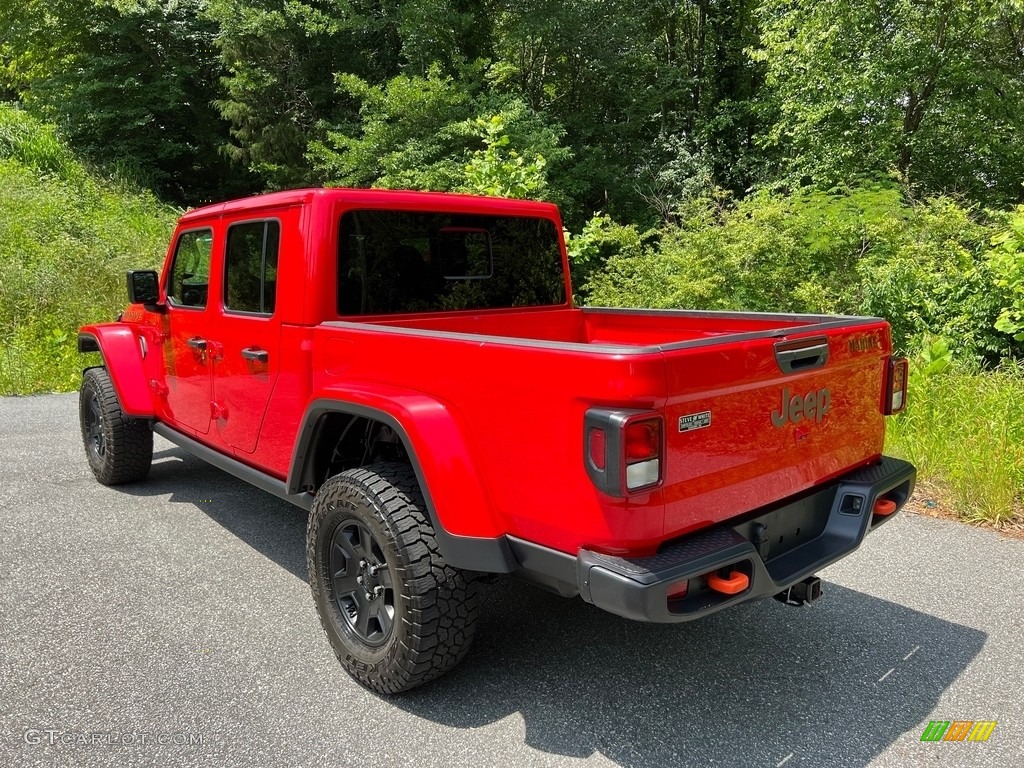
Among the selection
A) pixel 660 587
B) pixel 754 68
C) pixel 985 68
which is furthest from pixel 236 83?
Answer: pixel 660 587

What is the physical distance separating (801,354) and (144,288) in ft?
12.5

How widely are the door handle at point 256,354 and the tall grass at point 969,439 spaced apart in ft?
13.5

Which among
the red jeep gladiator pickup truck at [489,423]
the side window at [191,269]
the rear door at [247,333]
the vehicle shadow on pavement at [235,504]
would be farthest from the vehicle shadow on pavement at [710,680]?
the side window at [191,269]

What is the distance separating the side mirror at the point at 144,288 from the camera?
14.8ft

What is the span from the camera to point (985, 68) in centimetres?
1445

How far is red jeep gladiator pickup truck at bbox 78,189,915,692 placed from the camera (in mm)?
2197

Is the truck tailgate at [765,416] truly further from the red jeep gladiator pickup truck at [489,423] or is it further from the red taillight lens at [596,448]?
the red taillight lens at [596,448]

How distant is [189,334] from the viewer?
418 cm

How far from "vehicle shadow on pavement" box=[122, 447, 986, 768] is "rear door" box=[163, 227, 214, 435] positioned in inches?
76.2

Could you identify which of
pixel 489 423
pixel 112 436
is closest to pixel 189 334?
pixel 112 436

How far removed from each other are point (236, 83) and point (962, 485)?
56.0 ft

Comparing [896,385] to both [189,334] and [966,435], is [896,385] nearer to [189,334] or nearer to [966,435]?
[966,435]

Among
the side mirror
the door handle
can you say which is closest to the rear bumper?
the door handle

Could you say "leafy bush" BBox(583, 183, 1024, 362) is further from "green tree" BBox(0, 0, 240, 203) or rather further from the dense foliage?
"green tree" BBox(0, 0, 240, 203)
